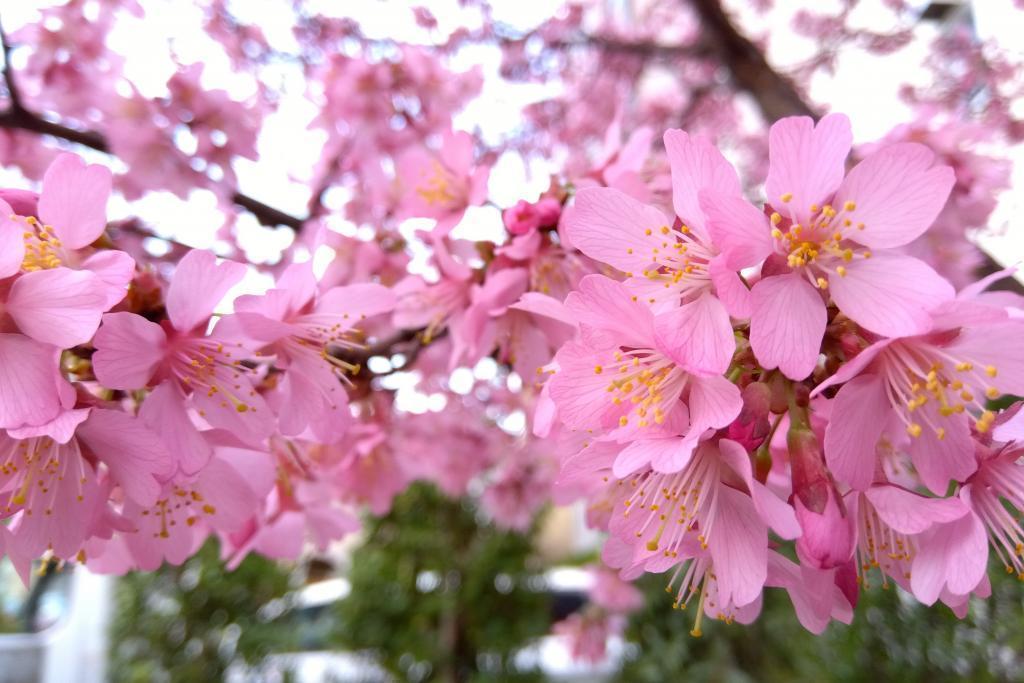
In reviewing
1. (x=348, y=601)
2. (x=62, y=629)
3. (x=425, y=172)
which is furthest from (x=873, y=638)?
(x=62, y=629)

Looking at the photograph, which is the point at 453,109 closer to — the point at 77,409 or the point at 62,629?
the point at 77,409

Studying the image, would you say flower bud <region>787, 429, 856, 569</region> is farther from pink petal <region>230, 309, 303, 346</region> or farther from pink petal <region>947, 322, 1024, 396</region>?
pink petal <region>230, 309, 303, 346</region>

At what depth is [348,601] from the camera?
351 cm

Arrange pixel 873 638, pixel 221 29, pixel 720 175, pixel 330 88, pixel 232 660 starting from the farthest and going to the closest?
1. pixel 232 660
2. pixel 221 29
3. pixel 873 638
4. pixel 330 88
5. pixel 720 175

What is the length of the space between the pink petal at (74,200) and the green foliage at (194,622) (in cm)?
308

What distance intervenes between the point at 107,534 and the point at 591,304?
52 centimetres

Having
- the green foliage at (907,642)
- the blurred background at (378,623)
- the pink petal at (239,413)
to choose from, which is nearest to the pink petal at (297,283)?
the pink petal at (239,413)

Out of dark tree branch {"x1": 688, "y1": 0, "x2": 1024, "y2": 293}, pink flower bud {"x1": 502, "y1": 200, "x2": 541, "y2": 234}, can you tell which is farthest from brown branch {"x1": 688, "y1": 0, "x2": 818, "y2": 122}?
pink flower bud {"x1": 502, "y1": 200, "x2": 541, "y2": 234}

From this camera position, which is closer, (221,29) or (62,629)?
(221,29)

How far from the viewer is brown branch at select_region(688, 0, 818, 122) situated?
2.05 meters

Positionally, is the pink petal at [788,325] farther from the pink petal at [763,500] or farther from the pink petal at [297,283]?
the pink petal at [297,283]

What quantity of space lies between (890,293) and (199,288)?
612 millimetres

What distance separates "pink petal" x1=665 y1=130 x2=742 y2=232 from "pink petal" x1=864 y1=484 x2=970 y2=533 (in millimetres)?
268

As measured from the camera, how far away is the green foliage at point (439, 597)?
3.42m
